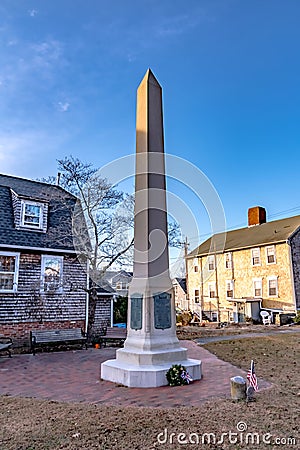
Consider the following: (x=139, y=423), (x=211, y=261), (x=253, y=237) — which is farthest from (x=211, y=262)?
(x=139, y=423)

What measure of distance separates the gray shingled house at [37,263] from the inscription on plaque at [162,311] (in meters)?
7.59

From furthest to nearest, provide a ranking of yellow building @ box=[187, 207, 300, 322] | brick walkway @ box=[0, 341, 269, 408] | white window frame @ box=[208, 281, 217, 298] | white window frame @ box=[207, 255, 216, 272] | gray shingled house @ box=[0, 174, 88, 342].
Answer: white window frame @ box=[207, 255, 216, 272]
white window frame @ box=[208, 281, 217, 298]
yellow building @ box=[187, 207, 300, 322]
gray shingled house @ box=[0, 174, 88, 342]
brick walkway @ box=[0, 341, 269, 408]

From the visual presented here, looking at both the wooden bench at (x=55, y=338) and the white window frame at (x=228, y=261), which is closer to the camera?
the wooden bench at (x=55, y=338)

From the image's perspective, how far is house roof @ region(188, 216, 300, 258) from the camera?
2565 centimetres

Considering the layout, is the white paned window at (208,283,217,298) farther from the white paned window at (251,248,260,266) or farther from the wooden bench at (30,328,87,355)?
the wooden bench at (30,328,87,355)

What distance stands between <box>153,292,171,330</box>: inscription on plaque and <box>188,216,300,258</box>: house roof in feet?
61.9

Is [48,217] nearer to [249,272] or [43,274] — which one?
[43,274]

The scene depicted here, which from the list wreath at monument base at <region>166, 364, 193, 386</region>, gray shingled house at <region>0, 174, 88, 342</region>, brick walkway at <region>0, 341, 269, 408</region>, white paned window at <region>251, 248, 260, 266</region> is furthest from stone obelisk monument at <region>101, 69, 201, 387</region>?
white paned window at <region>251, 248, 260, 266</region>

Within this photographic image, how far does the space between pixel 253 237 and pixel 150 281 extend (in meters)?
22.3

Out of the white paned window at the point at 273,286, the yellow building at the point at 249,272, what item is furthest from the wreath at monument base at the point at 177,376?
the white paned window at the point at 273,286

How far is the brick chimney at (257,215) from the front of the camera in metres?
30.9

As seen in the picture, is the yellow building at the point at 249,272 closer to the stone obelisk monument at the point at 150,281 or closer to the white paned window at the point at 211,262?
the white paned window at the point at 211,262

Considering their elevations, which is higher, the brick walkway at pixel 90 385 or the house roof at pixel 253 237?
the house roof at pixel 253 237

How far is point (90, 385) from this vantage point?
681 centimetres
